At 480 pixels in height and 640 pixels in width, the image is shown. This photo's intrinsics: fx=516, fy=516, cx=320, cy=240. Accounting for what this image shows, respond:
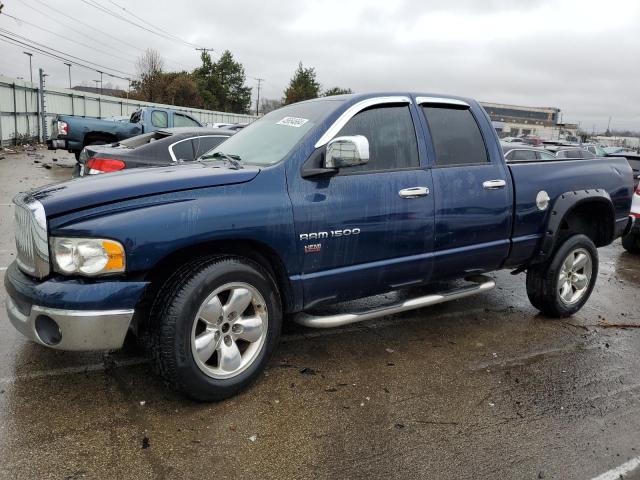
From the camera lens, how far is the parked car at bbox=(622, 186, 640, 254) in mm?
8141

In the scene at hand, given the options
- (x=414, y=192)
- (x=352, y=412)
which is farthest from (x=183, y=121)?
(x=352, y=412)

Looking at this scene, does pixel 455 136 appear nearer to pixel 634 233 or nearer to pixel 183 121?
pixel 634 233

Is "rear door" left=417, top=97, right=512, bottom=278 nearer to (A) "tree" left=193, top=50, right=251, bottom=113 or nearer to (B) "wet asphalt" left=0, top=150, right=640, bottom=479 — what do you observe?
(B) "wet asphalt" left=0, top=150, right=640, bottom=479

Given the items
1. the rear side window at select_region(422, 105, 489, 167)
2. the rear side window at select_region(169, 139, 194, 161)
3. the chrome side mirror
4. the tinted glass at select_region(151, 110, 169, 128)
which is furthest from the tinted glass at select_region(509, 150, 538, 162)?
the tinted glass at select_region(151, 110, 169, 128)

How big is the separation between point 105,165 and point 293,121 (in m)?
4.34

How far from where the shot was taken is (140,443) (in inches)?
108

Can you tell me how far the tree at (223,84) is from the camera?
225 feet

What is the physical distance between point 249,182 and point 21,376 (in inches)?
77.3

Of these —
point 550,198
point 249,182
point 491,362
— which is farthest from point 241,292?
point 550,198

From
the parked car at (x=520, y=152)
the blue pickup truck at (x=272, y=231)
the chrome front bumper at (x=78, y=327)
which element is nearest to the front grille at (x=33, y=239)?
the blue pickup truck at (x=272, y=231)

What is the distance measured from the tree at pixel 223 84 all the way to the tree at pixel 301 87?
12.7 metres

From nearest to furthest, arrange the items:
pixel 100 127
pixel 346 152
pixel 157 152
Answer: pixel 346 152, pixel 157 152, pixel 100 127

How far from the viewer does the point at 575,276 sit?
16.6 ft

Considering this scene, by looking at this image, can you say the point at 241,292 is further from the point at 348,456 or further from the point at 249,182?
the point at 348,456
